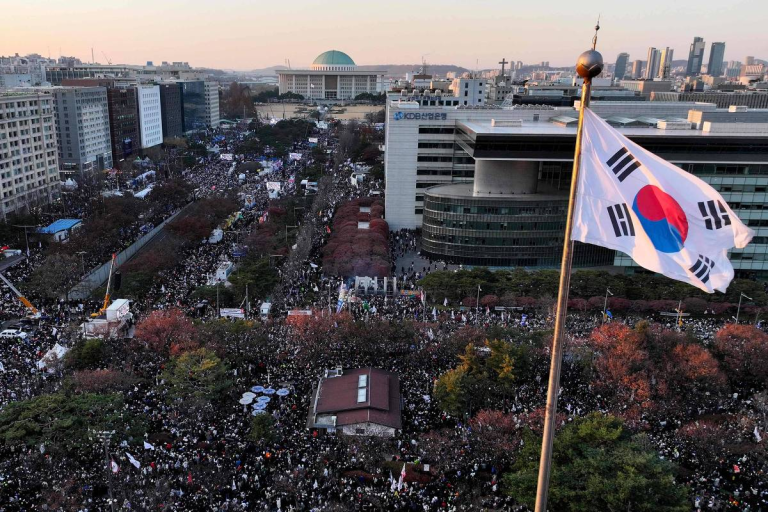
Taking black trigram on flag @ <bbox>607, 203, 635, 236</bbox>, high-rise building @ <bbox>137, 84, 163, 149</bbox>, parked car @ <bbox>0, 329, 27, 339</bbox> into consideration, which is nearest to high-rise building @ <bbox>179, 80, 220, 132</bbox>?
high-rise building @ <bbox>137, 84, 163, 149</bbox>

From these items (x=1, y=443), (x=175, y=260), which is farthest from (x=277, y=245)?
(x=1, y=443)

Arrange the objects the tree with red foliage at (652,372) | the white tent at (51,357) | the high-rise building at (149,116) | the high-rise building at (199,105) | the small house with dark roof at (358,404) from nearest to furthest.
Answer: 1. the small house with dark roof at (358,404)
2. the tree with red foliage at (652,372)
3. the white tent at (51,357)
4. the high-rise building at (149,116)
5. the high-rise building at (199,105)

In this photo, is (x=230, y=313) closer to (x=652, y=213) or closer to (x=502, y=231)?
(x=502, y=231)

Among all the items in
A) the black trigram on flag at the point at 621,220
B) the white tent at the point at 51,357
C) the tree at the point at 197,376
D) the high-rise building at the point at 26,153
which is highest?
the black trigram on flag at the point at 621,220

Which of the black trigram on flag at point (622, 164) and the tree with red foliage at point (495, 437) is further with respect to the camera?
the tree with red foliage at point (495, 437)

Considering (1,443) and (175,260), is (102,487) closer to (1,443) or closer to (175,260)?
(1,443)

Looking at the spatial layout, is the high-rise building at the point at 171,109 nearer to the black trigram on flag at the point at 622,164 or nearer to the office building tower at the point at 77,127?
the office building tower at the point at 77,127

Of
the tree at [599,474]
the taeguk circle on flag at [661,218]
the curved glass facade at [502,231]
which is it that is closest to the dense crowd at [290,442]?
the tree at [599,474]
